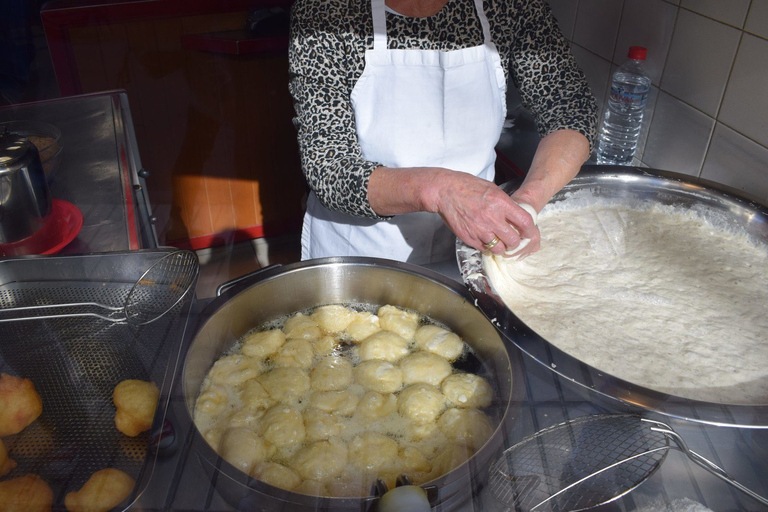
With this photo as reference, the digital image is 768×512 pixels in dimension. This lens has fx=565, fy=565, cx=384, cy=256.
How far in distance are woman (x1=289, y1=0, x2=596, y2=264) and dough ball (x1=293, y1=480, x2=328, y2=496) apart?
1.68 feet

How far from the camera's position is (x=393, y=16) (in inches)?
52.1

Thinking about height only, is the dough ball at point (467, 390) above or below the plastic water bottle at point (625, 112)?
below

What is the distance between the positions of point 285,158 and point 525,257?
2100mm

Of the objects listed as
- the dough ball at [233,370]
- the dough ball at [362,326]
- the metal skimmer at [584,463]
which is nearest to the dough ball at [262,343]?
the dough ball at [233,370]

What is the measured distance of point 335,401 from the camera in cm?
92

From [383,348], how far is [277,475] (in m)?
0.32

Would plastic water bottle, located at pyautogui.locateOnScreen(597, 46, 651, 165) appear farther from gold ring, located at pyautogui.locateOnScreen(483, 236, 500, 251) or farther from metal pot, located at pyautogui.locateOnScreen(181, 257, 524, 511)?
metal pot, located at pyautogui.locateOnScreen(181, 257, 524, 511)

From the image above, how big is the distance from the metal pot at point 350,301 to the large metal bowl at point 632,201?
0.13ft

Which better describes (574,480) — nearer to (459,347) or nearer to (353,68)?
(459,347)

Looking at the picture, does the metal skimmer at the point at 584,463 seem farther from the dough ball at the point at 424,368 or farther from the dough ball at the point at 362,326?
the dough ball at the point at 362,326

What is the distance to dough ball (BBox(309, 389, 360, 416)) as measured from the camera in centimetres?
91

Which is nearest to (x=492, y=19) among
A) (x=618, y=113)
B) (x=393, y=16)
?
(x=393, y=16)

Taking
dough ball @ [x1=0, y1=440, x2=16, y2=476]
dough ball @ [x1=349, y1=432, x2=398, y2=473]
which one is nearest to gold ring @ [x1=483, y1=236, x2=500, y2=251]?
dough ball @ [x1=349, y1=432, x2=398, y2=473]

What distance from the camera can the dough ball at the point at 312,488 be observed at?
2.44 feet
